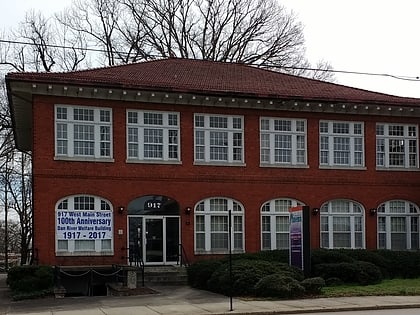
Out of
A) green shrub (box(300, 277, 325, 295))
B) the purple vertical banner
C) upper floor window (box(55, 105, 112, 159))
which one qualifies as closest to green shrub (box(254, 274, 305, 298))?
green shrub (box(300, 277, 325, 295))

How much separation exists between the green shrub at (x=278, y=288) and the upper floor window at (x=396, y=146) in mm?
13082

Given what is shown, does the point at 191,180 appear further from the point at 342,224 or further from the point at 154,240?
the point at 342,224

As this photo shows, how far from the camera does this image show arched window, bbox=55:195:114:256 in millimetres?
27469

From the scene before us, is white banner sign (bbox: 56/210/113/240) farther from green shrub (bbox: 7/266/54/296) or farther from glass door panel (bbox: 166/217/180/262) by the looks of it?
green shrub (bbox: 7/266/54/296)

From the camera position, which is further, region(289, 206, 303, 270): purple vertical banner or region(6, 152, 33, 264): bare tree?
region(6, 152, 33, 264): bare tree

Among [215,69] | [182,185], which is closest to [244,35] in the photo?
[215,69]

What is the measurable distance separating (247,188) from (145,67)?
8138mm

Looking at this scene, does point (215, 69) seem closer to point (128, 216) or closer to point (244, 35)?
point (128, 216)

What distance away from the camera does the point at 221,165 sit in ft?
99.1

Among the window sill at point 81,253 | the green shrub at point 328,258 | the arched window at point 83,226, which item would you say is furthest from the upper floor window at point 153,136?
the green shrub at point 328,258

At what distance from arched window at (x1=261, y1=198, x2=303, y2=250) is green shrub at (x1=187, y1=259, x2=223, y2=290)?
586 centimetres

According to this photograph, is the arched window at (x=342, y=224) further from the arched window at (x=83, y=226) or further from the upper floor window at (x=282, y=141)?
the arched window at (x=83, y=226)

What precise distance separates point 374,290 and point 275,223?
888cm

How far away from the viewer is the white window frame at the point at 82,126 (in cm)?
2788
